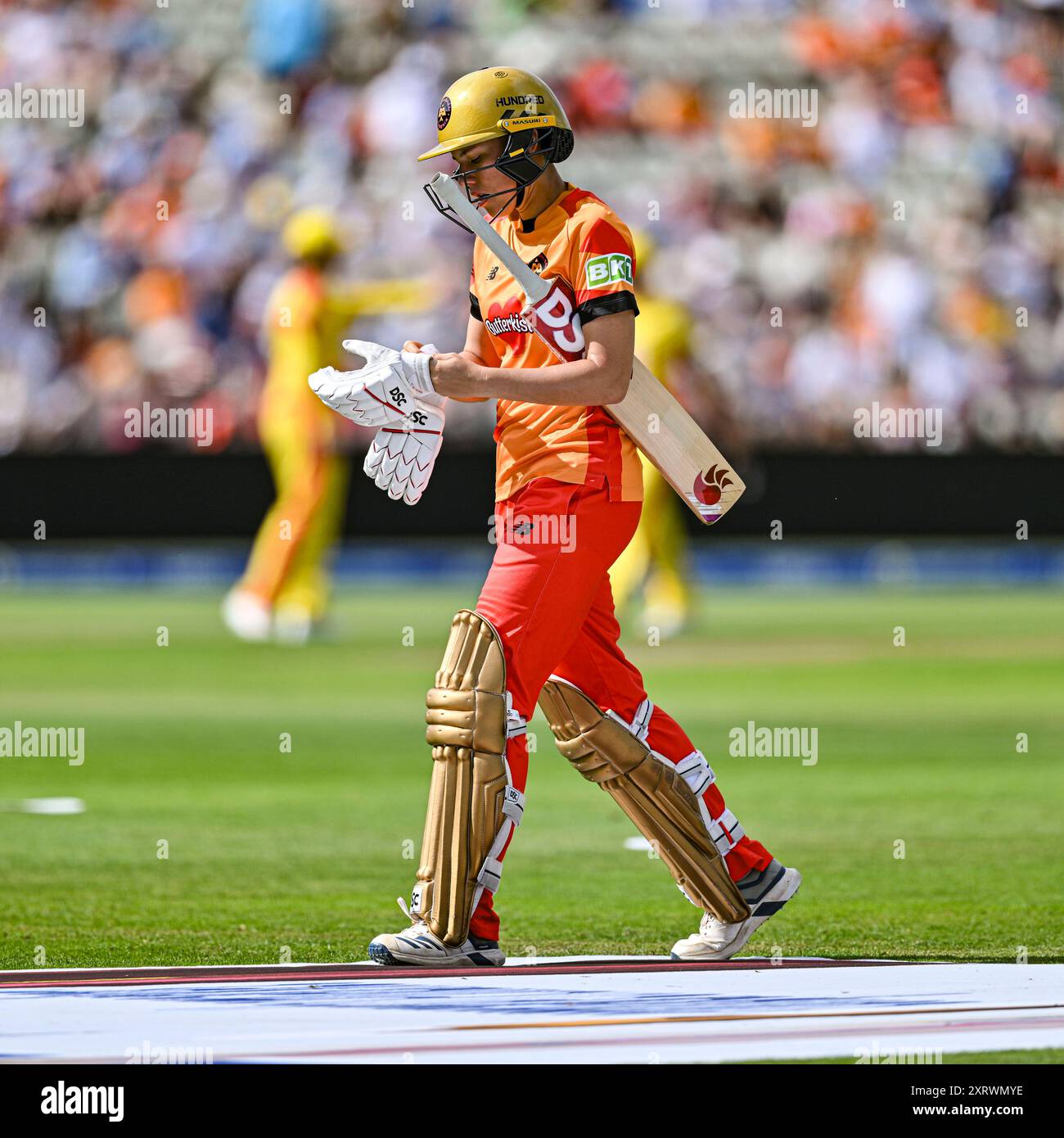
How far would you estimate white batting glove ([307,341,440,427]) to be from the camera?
6.03m

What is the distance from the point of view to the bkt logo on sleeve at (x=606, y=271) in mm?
6129

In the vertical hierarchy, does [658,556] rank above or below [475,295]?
above

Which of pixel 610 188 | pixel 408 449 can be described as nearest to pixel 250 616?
pixel 610 188

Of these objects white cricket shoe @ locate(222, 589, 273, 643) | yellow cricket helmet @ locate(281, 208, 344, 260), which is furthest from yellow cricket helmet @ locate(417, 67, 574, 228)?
white cricket shoe @ locate(222, 589, 273, 643)

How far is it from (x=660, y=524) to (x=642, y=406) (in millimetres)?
12538

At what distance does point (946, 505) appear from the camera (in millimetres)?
23750

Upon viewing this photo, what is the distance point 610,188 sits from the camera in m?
25.8

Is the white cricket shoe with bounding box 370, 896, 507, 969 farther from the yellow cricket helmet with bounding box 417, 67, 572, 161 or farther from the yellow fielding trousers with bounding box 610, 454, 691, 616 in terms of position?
the yellow fielding trousers with bounding box 610, 454, 691, 616

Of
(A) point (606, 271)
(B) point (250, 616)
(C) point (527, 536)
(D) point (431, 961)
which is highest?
(A) point (606, 271)

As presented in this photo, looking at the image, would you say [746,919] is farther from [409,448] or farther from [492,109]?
[492,109]

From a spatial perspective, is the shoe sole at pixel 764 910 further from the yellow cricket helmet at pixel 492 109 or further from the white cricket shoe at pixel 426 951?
the yellow cricket helmet at pixel 492 109
